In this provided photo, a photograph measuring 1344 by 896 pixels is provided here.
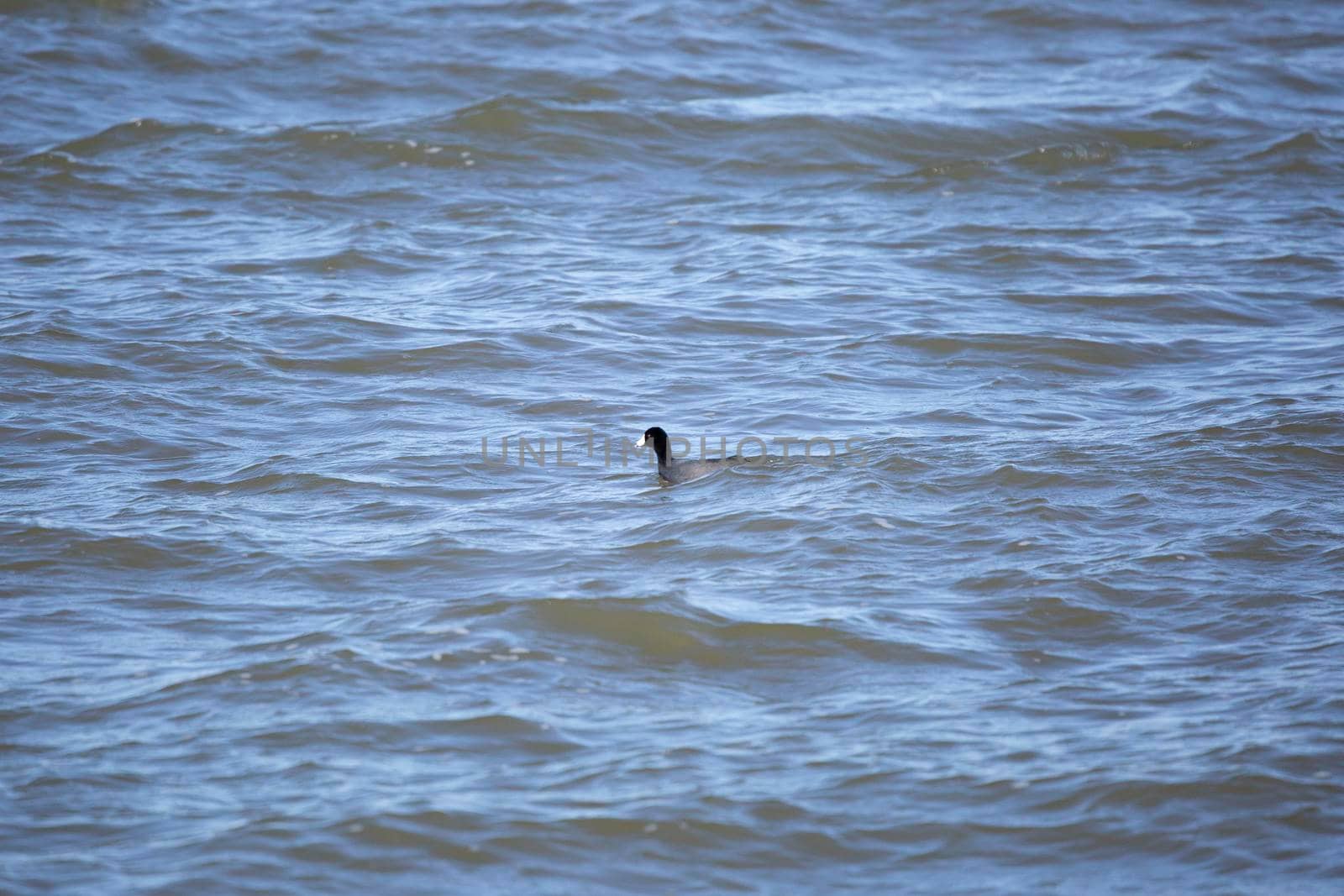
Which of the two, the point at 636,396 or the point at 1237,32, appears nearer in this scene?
the point at 636,396

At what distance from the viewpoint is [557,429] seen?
9.06 m

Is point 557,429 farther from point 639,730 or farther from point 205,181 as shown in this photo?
point 205,181

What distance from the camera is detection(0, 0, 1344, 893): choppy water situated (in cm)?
502

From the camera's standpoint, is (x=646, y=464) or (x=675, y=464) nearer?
(x=675, y=464)

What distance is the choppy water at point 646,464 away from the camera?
502 centimetres

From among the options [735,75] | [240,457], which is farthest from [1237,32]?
[240,457]

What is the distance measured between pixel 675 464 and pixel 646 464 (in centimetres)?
31

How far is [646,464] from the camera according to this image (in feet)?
28.6

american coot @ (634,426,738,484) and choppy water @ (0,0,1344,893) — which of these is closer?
choppy water @ (0,0,1344,893)

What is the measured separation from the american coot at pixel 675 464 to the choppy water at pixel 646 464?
0.73 feet

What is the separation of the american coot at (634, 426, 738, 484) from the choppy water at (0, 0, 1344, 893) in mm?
222

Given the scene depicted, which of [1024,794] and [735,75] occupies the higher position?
[735,75]

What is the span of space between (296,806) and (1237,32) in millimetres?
17691

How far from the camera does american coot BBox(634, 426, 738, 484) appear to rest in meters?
8.30
